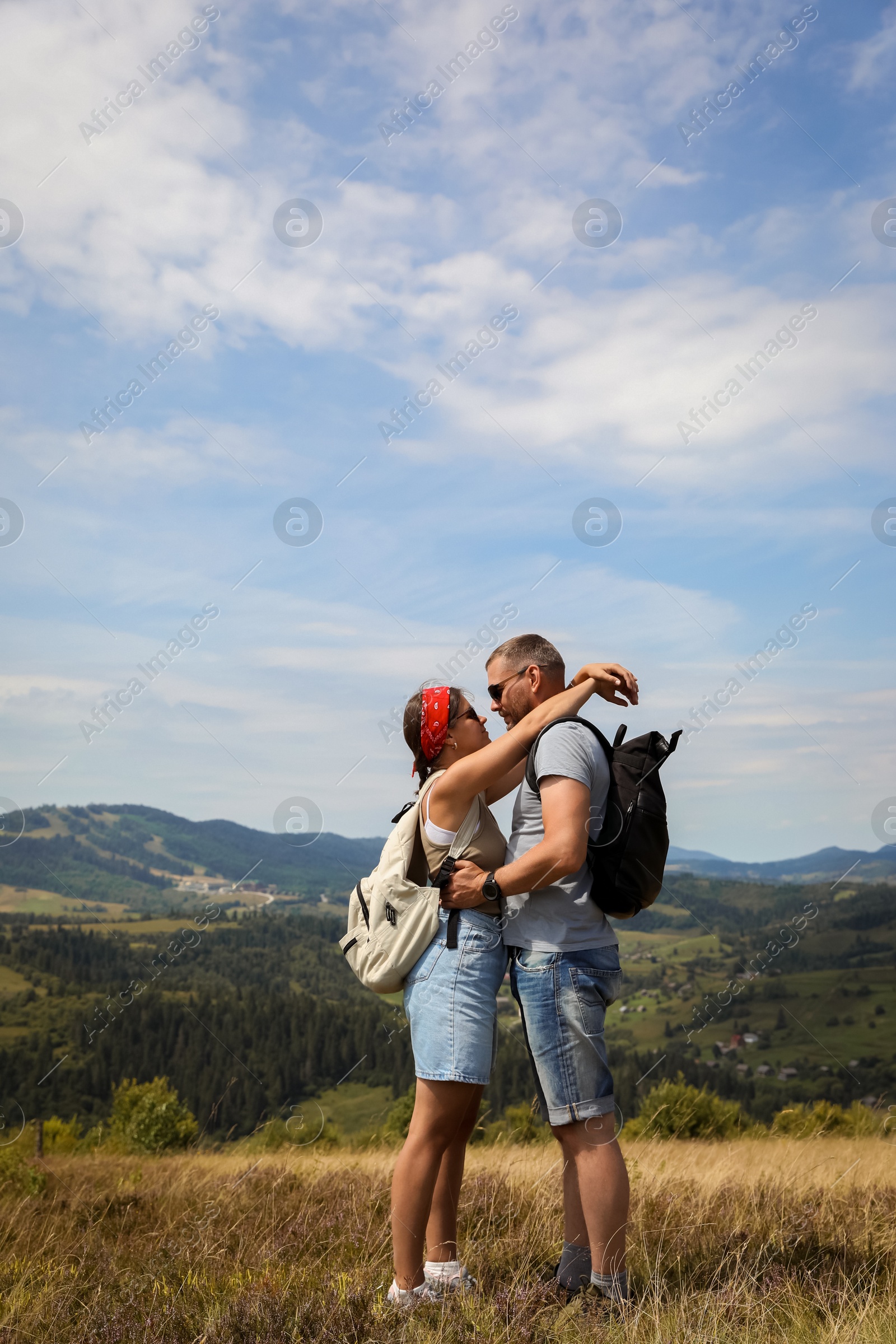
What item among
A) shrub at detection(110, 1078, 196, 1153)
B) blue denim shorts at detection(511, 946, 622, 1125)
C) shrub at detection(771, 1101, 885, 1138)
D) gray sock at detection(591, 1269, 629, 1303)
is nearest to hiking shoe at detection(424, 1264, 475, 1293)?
gray sock at detection(591, 1269, 629, 1303)

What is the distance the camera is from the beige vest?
3.29 m

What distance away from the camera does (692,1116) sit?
1658 cm

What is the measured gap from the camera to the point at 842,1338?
9.16 ft

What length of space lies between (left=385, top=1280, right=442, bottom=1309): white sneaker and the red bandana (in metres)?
1.86

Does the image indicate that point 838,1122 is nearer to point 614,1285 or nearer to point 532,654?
point 614,1285

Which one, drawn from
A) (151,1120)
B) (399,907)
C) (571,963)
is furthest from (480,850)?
(151,1120)

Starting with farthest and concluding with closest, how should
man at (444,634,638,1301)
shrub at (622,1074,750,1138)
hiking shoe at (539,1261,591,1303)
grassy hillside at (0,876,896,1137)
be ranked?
1. grassy hillside at (0,876,896,1137)
2. shrub at (622,1074,750,1138)
3. hiking shoe at (539,1261,591,1303)
4. man at (444,634,638,1301)

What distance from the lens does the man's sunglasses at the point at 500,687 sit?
11.3 feet

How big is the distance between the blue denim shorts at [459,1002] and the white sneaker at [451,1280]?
751 millimetres

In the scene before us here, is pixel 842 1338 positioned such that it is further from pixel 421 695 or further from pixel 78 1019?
pixel 78 1019

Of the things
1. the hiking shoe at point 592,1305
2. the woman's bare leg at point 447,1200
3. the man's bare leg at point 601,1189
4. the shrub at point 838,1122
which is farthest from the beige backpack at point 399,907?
the shrub at point 838,1122

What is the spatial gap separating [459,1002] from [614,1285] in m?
1.07

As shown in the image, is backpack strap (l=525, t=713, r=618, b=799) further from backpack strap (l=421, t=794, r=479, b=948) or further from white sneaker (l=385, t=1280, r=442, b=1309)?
white sneaker (l=385, t=1280, r=442, b=1309)

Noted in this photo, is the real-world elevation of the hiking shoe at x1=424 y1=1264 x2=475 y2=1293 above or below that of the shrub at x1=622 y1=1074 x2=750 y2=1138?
above
